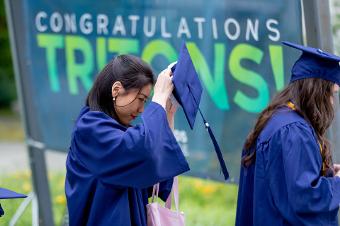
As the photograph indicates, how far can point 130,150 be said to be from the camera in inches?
138

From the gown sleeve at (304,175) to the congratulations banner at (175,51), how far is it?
1.11m

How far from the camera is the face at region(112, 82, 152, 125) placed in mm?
3650

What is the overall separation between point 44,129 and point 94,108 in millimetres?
2833

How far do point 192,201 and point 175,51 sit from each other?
8.08 ft

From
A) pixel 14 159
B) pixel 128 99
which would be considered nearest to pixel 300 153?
pixel 128 99

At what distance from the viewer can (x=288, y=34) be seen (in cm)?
475

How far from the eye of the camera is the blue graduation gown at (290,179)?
3.68m

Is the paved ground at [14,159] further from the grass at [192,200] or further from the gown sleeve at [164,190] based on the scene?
the gown sleeve at [164,190]

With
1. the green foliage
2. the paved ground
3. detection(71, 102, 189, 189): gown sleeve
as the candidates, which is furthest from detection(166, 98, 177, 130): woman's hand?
the green foliage

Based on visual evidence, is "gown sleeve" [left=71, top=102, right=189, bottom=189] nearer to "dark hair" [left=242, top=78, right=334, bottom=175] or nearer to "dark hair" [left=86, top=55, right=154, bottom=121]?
"dark hair" [left=86, top=55, right=154, bottom=121]

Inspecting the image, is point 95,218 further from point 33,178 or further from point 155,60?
point 33,178

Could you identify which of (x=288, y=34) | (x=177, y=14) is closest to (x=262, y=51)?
(x=288, y=34)

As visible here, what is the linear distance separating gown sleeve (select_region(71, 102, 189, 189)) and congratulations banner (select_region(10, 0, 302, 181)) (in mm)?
1434

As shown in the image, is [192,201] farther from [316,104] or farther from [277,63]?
[316,104]
